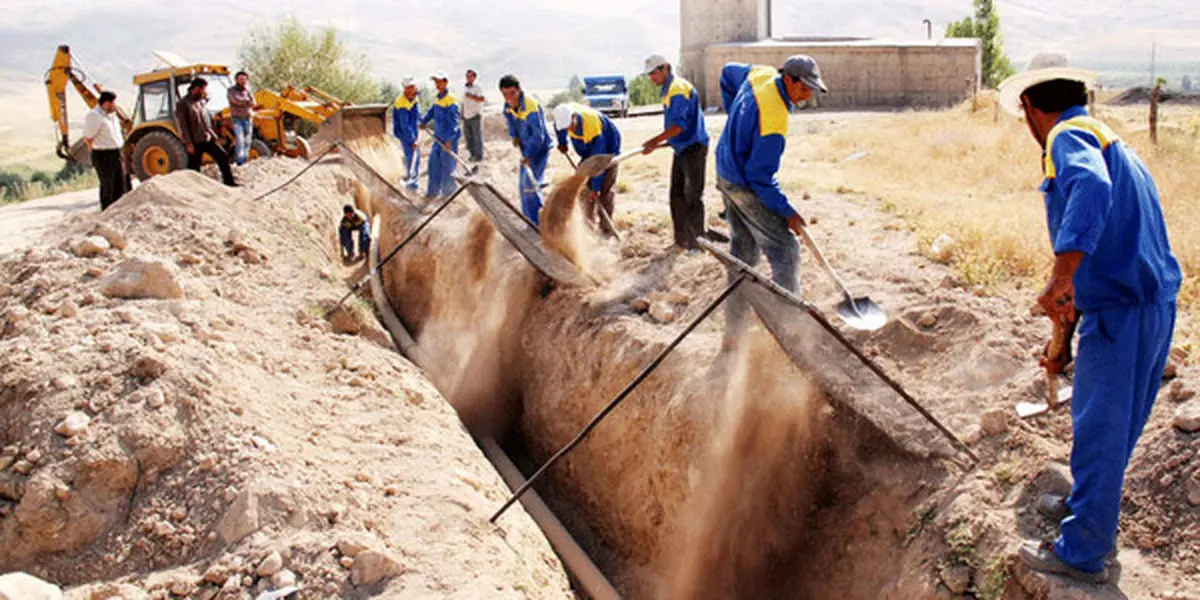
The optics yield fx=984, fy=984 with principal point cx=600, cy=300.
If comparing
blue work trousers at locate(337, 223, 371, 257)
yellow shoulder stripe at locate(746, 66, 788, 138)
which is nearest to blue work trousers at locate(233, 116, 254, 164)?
blue work trousers at locate(337, 223, 371, 257)

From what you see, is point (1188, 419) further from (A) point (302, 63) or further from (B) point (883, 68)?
(A) point (302, 63)

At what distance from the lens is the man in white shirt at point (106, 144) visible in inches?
388

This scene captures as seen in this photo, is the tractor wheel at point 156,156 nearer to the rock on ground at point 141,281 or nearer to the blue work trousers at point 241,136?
the blue work trousers at point 241,136

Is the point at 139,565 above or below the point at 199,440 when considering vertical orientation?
below

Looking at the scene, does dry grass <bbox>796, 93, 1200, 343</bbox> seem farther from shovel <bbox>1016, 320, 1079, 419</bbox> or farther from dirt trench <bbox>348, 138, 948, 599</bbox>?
dirt trench <bbox>348, 138, 948, 599</bbox>

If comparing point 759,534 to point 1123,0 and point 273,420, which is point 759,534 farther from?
point 1123,0

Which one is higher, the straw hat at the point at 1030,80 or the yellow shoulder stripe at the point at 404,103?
the straw hat at the point at 1030,80

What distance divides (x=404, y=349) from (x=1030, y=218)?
5350 mm

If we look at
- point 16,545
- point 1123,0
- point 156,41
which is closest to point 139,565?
point 16,545

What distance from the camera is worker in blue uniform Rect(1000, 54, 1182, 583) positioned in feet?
11.0

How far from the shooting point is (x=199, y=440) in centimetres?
462

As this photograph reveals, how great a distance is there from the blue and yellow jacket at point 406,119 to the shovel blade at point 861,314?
7.76 meters

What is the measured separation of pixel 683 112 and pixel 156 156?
9.85 meters

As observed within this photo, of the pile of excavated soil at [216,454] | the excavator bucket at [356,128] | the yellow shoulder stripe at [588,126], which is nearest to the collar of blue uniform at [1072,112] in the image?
the pile of excavated soil at [216,454]
